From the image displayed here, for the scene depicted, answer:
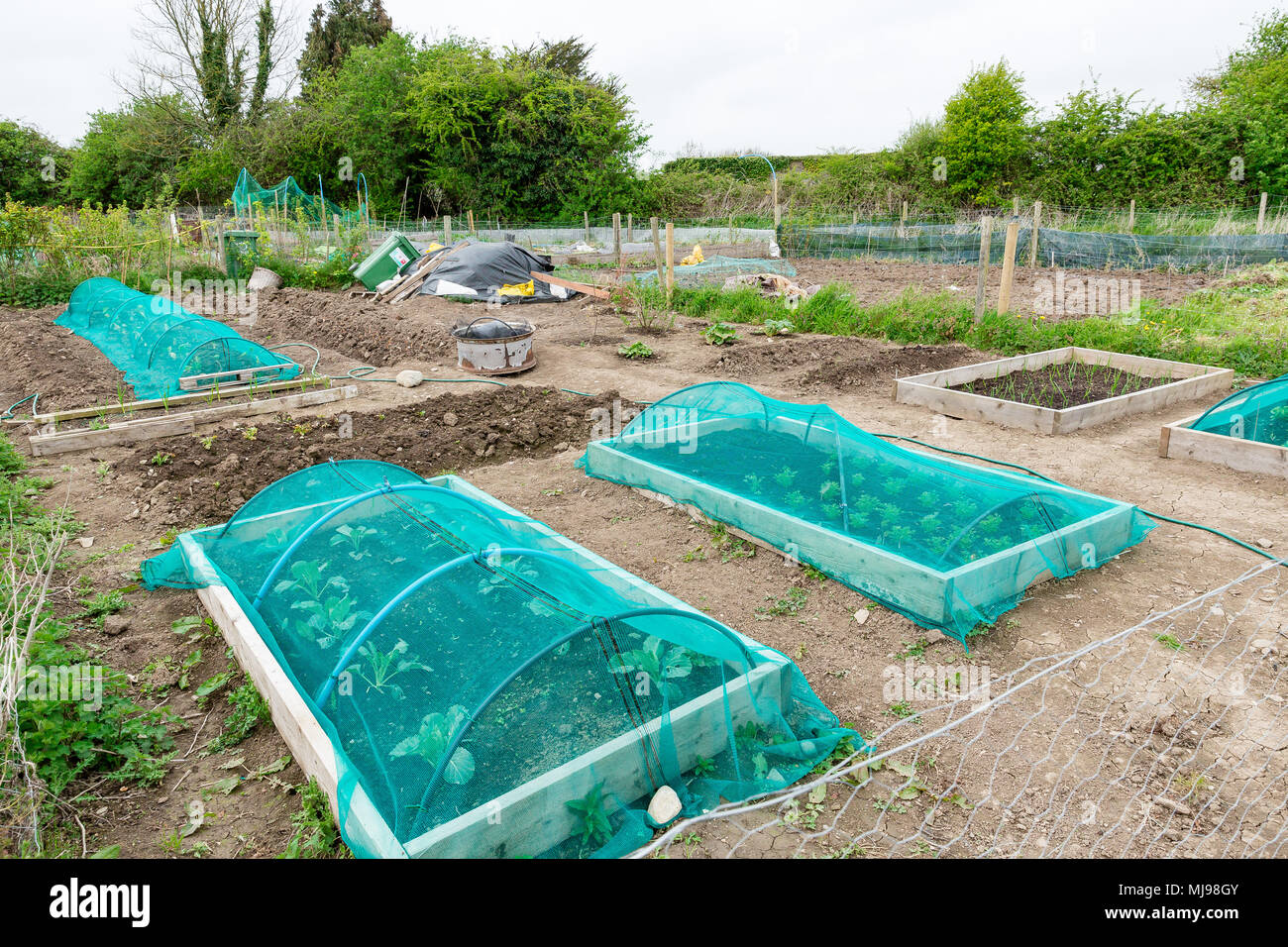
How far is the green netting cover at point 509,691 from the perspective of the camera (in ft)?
8.23

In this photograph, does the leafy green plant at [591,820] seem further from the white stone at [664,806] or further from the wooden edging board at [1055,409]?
the wooden edging board at [1055,409]

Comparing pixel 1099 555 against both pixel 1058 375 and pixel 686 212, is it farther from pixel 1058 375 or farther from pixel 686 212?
pixel 686 212

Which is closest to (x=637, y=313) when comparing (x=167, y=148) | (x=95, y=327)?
(x=95, y=327)

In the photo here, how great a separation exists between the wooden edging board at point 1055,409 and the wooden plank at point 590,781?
507 centimetres

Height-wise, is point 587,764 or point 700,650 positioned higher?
point 700,650

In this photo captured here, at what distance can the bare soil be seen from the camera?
10.9ft

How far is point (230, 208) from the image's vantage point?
25.4 metres

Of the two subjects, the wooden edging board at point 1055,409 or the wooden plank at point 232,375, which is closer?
the wooden edging board at point 1055,409

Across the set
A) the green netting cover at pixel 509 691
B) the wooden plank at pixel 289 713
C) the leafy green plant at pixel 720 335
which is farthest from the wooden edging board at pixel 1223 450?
the wooden plank at pixel 289 713

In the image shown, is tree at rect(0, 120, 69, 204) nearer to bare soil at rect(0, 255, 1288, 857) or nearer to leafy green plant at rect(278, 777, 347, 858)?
bare soil at rect(0, 255, 1288, 857)

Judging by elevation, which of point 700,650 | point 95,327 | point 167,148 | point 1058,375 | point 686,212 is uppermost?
point 167,148

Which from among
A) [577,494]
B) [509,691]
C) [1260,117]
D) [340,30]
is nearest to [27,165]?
[340,30]

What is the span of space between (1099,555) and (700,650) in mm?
2914
